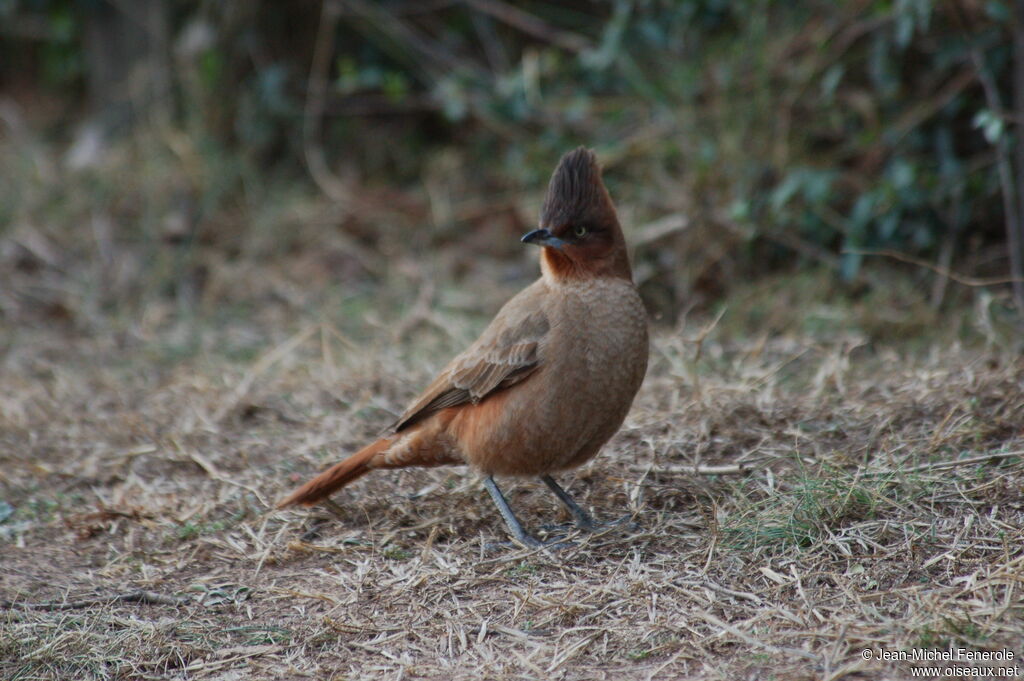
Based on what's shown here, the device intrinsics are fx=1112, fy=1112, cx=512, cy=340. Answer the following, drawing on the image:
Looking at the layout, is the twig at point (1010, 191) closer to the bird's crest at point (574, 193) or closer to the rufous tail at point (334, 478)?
the bird's crest at point (574, 193)

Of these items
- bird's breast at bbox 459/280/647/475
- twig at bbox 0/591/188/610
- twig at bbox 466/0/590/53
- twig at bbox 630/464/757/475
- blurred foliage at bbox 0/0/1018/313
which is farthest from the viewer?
twig at bbox 466/0/590/53

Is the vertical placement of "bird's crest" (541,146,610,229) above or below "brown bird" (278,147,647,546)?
above

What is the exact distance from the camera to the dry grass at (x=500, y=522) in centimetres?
327

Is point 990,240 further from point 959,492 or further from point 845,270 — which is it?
point 959,492

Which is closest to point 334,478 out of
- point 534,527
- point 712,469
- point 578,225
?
point 534,527

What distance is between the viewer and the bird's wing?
13.5ft

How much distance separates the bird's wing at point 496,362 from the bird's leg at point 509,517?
34 cm

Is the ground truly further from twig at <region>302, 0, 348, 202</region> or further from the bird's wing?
twig at <region>302, 0, 348, 202</region>

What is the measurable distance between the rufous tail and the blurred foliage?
9.24 feet

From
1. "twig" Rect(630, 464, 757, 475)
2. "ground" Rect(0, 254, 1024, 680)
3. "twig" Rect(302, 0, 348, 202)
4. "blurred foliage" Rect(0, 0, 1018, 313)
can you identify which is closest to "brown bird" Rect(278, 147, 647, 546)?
"ground" Rect(0, 254, 1024, 680)

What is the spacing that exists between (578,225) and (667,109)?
2990 mm

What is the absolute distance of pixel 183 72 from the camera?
8797 mm

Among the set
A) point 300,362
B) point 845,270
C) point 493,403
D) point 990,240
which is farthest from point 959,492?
point 300,362

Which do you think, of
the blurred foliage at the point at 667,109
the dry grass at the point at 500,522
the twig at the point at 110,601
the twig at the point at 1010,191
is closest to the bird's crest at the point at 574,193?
the dry grass at the point at 500,522
